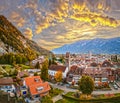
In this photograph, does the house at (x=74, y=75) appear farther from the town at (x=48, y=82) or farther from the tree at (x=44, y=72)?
Answer: the tree at (x=44, y=72)

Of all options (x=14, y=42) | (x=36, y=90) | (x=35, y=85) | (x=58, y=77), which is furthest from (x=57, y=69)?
(x=14, y=42)

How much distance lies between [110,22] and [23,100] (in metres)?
18.1

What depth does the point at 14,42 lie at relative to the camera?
31.8m

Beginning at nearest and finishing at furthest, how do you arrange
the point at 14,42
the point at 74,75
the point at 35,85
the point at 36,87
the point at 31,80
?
the point at 36,87
the point at 35,85
the point at 31,80
the point at 74,75
the point at 14,42

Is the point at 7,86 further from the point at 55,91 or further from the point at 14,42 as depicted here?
the point at 14,42

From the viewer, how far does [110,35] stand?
3359 cm

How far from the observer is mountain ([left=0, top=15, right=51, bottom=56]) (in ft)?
101

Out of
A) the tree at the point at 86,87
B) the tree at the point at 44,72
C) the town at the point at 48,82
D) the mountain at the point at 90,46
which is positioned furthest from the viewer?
the mountain at the point at 90,46

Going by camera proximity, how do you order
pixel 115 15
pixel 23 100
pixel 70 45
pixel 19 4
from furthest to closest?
pixel 70 45
pixel 115 15
pixel 19 4
pixel 23 100

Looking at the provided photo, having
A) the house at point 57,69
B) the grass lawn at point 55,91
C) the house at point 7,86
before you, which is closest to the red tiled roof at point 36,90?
the grass lawn at point 55,91

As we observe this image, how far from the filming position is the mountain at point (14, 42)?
101ft

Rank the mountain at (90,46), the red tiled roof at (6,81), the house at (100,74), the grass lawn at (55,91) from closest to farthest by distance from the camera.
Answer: the red tiled roof at (6,81), the grass lawn at (55,91), the house at (100,74), the mountain at (90,46)

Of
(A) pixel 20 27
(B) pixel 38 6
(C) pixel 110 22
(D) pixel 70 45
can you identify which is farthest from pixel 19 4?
(C) pixel 110 22

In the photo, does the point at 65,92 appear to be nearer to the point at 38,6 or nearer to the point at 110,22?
the point at 38,6
